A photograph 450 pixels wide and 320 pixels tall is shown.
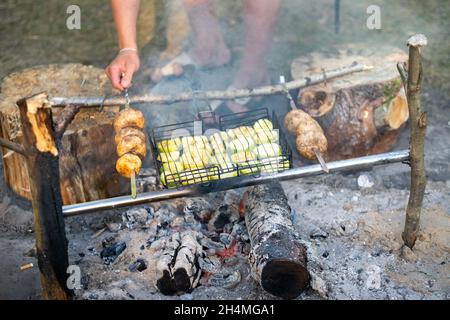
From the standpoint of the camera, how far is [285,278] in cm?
381

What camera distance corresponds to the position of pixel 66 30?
7664 millimetres

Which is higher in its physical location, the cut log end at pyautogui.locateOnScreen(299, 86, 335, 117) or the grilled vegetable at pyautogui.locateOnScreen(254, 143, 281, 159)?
the cut log end at pyautogui.locateOnScreen(299, 86, 335, 117)

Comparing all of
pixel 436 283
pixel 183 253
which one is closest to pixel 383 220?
pixel 436 283

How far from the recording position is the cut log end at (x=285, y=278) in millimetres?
3740

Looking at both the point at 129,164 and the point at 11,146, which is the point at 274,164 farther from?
the point at 11,146

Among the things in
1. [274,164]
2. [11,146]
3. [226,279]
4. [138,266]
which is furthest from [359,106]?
[11,146]

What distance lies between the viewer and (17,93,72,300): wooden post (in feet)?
11.0

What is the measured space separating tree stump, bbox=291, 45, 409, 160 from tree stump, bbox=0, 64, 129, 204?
1916mm

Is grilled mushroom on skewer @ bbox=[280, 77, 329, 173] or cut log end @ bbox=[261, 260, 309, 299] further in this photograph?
grilled mushroom on skewer @ bbox=[280, 77, 329, 173]

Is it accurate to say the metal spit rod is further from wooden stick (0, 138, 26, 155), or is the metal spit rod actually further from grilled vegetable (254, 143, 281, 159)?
wooden stick (0, 138, 26, 155)

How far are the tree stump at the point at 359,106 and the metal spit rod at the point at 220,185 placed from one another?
124 centimetres

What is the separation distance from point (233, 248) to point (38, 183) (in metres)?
1.62

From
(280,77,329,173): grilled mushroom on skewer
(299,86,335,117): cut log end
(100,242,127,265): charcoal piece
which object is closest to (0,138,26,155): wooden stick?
(100,242,127,265): charcoal piece

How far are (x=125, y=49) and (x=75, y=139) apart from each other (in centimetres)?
97
